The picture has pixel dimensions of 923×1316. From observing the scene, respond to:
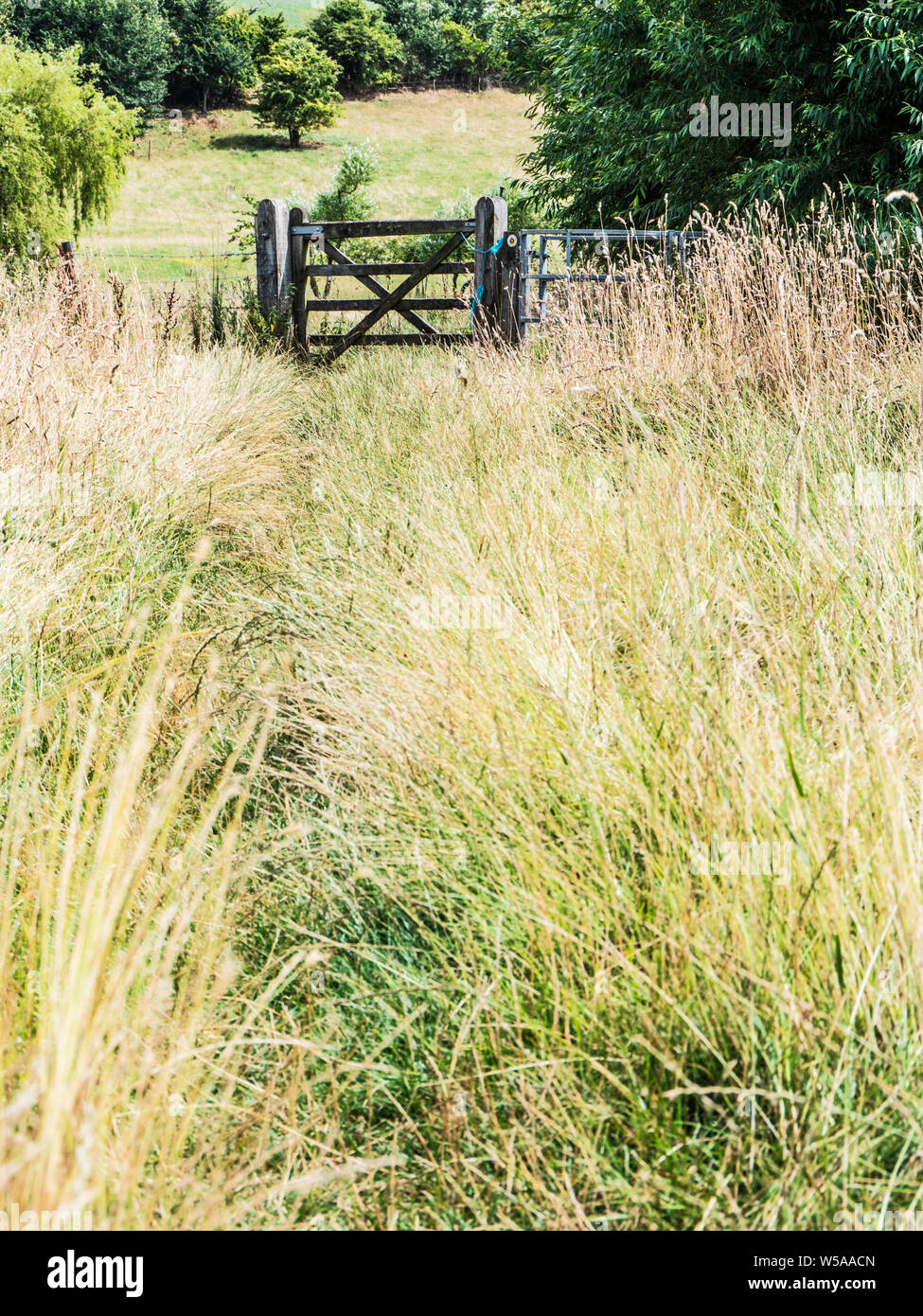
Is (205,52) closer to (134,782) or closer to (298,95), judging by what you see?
(298,95)

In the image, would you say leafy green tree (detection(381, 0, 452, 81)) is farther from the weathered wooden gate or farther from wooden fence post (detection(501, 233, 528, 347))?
wooden fence post (detection(501, 233, 528, 347))

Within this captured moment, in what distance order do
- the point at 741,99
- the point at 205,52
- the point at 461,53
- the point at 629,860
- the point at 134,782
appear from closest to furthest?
the point at 134,782 → the point at 629,860 → the point at 741,99 → the point at 205,52 → the point at 461,53

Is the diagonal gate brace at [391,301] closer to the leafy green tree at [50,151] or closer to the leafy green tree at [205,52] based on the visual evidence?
the leafy green tree at [50,151]

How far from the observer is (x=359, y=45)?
178ft

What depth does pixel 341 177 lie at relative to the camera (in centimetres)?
2867

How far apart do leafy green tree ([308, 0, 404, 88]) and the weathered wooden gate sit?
5208 centimetres

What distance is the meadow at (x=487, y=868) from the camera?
1016mm

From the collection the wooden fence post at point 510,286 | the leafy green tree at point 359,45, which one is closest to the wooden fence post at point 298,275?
the wooden fence post at point 510,286

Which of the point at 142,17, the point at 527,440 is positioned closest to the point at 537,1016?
the point at 527,440

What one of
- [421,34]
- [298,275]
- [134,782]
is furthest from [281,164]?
[134,782]

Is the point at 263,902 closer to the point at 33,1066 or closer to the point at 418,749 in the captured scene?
the point at 418,749

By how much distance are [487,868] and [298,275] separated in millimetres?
9138

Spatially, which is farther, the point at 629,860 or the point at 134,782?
the point at 629,860

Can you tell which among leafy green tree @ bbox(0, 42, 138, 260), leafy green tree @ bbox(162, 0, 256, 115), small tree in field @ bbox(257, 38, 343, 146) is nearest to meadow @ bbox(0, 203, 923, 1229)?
leafy green tree @ bbox(0, 42, 138, 260)
